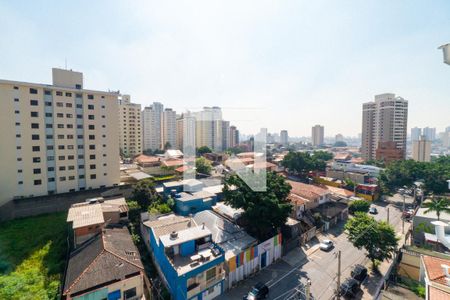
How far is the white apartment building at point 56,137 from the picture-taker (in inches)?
776

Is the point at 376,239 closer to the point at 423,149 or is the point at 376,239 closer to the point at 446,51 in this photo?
the point at 446,51

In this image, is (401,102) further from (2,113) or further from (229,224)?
(2,113)

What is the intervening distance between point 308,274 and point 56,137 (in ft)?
91.6

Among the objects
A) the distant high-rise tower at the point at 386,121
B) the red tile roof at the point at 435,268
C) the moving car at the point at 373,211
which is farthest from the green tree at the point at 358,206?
the distant high-rise tower at the point at 386,121

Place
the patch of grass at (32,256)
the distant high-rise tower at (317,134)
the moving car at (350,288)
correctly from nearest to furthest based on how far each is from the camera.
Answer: the patch of grass at (32,256)
the moving car at (350,288)
the distant high-rise tower at (317,134)

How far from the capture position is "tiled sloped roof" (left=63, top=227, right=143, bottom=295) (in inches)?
369

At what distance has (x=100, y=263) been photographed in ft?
33.8

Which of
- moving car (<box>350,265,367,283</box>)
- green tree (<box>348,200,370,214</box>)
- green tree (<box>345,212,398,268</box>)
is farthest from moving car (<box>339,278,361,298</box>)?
green tree (<box>348,200,370,214</box>)

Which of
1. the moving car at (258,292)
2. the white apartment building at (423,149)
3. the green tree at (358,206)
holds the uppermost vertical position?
the white apartment building at (423,149)

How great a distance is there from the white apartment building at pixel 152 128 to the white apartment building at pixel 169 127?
1488mm

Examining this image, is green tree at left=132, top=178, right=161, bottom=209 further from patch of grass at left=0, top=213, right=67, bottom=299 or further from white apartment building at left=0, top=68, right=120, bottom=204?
white apartment building at left=0, top=68, right=120, bottom=204

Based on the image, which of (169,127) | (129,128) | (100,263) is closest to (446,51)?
(100,263)

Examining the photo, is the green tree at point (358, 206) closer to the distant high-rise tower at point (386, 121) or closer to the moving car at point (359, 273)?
the moving car at point (359, 273)

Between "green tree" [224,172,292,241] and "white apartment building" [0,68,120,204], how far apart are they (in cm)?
1845
